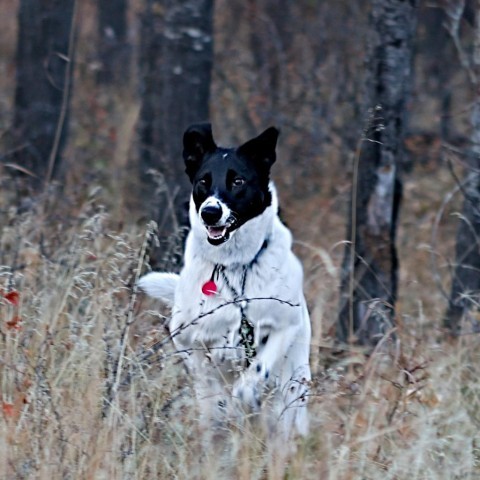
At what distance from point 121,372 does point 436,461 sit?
49.6 inches

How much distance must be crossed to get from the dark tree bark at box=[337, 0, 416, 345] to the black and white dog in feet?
3.24

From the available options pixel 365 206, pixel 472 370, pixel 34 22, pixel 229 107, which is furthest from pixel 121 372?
pixel 229 107

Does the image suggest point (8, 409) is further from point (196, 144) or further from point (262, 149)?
point (262, 149)

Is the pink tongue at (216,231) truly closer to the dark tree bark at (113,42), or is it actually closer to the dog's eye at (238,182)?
the dog's eye at (238,182)

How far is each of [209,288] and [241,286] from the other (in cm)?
14

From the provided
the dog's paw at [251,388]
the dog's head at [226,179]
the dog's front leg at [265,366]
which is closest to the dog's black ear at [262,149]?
the dog's head at [226,179]

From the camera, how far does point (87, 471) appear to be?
3.62m

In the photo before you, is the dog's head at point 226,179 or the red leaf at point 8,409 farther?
the dog's head at point 226,179

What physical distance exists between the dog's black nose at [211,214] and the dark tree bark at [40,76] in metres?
4.17

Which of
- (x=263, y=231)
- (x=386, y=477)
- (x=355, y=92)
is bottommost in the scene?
(x=386, y=477)

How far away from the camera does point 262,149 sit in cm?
480

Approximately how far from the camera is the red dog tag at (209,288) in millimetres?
4602

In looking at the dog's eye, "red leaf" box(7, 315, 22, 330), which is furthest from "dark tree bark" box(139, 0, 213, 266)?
"red leaf" box(7, 315, 22, 330)

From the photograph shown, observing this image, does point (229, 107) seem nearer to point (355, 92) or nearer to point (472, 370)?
point (355, 92)
